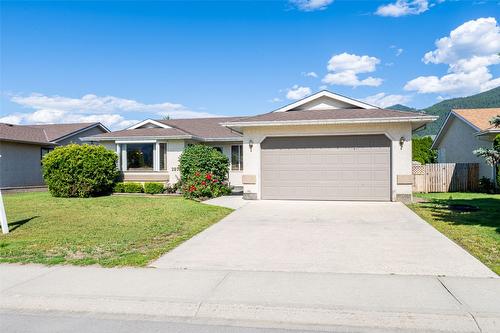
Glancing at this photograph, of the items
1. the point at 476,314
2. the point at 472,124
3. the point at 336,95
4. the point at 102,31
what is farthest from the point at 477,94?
the point at 476,314

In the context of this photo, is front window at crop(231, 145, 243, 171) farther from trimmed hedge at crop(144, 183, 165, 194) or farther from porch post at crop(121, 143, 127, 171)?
porch post at crop(121, 143, 127, 171)

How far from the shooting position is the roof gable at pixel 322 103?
16.4 metres

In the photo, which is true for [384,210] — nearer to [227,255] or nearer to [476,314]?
[227,255]

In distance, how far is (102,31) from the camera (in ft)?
54.7

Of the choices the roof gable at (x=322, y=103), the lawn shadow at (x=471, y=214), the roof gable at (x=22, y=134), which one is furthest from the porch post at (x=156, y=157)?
the lawn shadow at (x=471, y=214)

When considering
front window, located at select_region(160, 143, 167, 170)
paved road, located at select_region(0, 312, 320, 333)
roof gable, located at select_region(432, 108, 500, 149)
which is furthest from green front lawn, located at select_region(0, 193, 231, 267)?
roof gable, located at select_region(432, 108, 500, 149)

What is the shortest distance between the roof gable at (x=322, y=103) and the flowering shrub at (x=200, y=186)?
4.67 meters

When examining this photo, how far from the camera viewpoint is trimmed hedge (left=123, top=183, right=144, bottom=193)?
1892cm

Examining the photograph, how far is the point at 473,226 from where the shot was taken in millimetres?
8836

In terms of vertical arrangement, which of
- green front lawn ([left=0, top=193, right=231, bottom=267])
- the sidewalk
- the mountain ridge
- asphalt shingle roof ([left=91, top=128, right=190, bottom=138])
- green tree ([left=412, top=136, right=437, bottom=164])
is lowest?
the sidewalk

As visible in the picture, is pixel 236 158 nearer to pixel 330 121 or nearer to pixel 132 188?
pixel 132 188

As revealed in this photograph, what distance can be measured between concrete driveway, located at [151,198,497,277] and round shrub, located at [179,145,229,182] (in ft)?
19.0

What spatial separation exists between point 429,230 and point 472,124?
14673 mm

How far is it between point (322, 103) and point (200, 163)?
6446 mm
